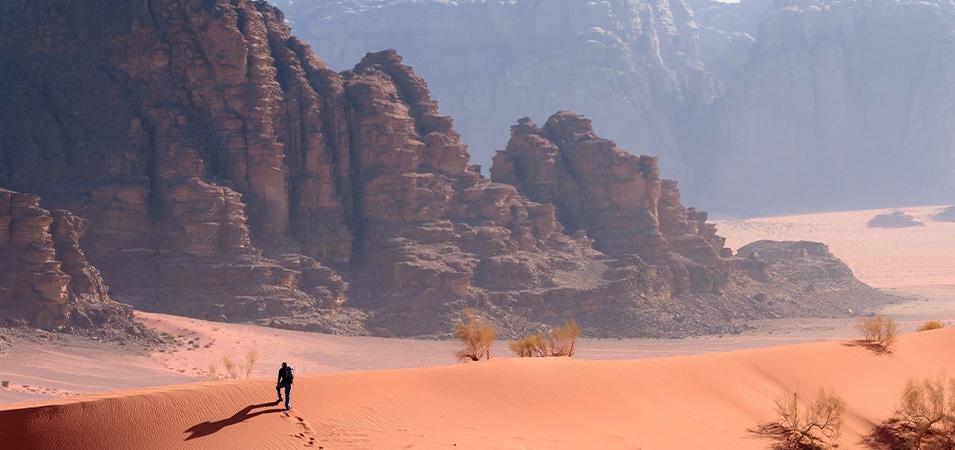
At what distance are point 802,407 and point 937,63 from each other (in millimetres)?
177216

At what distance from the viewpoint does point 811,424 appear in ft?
81.0

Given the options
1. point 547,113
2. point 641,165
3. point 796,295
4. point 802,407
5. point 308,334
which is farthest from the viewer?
point 547,113

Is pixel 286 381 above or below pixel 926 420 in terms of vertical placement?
above

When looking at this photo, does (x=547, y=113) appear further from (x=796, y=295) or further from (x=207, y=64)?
(x=207, y=64)

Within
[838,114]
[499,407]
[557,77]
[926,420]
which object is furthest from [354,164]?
[838,114]

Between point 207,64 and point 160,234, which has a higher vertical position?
point 207,64

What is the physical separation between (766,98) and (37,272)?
525 ft

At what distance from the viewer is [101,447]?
21.0 metres

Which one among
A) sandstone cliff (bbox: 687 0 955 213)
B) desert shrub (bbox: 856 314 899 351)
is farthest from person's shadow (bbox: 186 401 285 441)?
sandstone cliff (bbox: 687 0 955 213)

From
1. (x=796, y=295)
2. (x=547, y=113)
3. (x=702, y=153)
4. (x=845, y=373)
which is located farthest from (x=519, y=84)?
(x=845, y=373)

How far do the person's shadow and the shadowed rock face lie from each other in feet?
96.7

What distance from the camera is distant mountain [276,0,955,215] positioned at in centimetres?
18312

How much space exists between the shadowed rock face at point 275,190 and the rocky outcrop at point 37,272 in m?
2.06

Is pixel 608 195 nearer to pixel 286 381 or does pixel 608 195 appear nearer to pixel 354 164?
pixel 354 164
